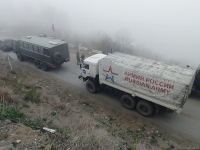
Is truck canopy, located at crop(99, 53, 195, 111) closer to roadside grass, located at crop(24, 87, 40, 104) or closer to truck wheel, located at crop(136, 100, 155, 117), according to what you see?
truck wheel, located at crop(136, 100, 155, 117)

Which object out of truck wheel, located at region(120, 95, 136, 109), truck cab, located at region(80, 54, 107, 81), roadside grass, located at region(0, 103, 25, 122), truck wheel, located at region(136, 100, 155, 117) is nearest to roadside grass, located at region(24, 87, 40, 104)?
roadside grass, located at region(0, 103, 25, 122)

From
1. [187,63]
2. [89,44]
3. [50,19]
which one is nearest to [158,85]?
[187,63]

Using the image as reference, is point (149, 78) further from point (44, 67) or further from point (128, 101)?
point (44, 67)

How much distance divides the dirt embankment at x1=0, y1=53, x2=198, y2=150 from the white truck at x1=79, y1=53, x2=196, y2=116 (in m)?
1.33

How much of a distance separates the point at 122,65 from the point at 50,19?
24.1 meters

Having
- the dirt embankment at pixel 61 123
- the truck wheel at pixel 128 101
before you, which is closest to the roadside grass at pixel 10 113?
the dirt embankment at pixel 61 123

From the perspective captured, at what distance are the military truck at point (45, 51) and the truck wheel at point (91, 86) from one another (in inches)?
180

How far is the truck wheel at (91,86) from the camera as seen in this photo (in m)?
17.4

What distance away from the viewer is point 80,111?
14891 millimetres

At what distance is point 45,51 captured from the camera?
808 inches

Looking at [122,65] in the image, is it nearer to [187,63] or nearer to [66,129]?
[66,129]

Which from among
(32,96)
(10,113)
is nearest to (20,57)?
(32,96)

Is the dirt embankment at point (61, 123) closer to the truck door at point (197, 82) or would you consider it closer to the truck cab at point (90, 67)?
the truck cab at point (90, 67)

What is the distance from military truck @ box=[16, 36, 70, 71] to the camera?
20578 mm
